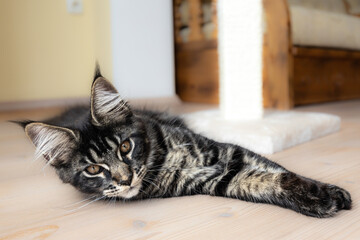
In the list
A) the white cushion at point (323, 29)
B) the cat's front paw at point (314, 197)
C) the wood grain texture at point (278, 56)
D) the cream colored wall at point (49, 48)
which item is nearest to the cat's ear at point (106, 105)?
the cat's front paw at point (314, 197)

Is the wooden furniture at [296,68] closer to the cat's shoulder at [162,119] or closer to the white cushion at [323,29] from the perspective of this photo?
the white cushion at [323,29]

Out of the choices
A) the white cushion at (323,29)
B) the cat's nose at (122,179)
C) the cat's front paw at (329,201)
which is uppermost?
the white cushion at (323,29)

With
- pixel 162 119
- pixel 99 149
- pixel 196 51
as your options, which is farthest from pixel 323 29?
pixel 99 149

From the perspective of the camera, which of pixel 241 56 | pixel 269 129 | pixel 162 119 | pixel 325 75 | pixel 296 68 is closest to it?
pixel 162 119

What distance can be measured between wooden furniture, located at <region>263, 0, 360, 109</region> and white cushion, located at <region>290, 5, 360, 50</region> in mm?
53

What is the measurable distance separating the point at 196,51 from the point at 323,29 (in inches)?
41.9

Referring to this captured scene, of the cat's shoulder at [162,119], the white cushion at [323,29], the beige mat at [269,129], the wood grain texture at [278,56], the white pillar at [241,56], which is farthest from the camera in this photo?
the white cushion at [323,29]

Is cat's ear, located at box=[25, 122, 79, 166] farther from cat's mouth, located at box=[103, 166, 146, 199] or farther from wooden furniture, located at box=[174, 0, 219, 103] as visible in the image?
wooden furniture, located at box=[174, 0, 219, 103]

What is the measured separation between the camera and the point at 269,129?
1.56 m

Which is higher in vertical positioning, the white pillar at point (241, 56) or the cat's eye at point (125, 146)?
the white pillar at point (241, 56)

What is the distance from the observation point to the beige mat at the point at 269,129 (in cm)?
145

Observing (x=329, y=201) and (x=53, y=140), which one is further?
(x=53, y=140)

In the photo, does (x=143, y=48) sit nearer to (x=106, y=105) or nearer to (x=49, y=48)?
(x=49, y=48)

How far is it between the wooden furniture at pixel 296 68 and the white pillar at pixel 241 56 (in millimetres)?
648
